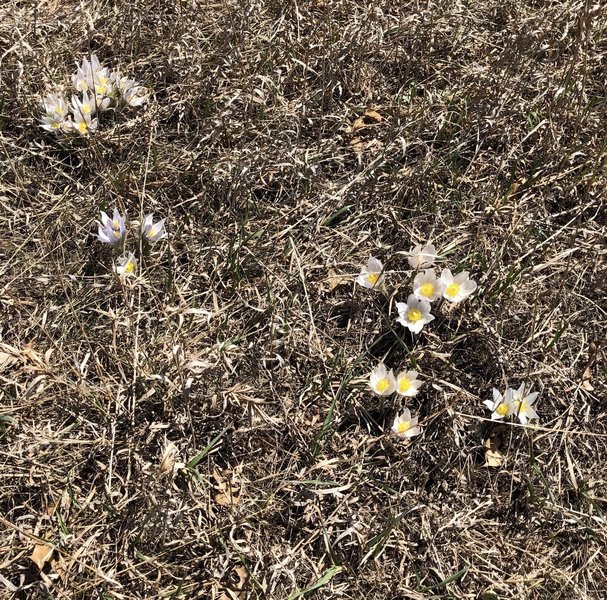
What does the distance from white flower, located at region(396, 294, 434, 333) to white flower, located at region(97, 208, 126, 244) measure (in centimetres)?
95

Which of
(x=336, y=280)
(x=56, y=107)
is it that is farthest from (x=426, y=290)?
(x=56, y=107)

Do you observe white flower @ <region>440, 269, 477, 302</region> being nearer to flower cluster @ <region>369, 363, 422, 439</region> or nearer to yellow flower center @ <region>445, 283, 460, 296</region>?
yellow flower center @ <region>445, 283, 460, 296</region>

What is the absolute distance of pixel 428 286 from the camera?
2332 mm

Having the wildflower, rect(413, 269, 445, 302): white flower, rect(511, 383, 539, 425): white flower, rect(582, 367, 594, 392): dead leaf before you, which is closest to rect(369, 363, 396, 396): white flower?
rect(413, 269, 445, 302): white flower

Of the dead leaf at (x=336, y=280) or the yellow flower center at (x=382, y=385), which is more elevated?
the dead leaf at (x=336, y=280)

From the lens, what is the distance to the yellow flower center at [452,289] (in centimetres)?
233

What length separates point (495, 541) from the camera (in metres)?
2.10

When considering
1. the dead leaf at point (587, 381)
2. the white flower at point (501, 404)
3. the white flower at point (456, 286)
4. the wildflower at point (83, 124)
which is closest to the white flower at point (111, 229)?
the wildflower at point (83, 124)

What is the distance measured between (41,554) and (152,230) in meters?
1.06

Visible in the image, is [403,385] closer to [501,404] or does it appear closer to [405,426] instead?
[405,426]

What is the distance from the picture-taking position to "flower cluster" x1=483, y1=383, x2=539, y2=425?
220cm

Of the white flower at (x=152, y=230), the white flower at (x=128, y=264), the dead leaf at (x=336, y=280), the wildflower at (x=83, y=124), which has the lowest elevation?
the dead leaf at (x=336, y=280)

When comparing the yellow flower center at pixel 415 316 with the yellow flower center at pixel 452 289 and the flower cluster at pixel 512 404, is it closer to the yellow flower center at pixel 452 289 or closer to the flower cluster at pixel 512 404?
the yellow flower center at pixel 452 289

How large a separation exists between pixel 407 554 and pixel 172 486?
2.33 ft
